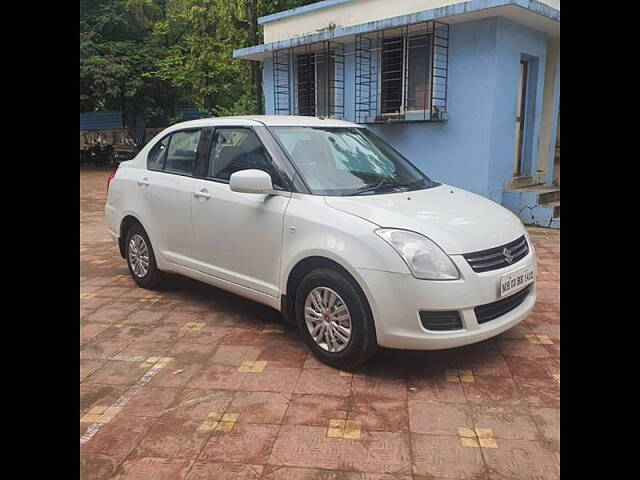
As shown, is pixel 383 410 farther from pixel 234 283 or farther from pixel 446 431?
pixel 234 283

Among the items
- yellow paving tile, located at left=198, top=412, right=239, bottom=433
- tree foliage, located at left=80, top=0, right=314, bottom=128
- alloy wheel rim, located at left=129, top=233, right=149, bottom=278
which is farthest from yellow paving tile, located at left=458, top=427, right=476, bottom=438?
tree foliage, located at left=80, top=0, right=314, bottom=128

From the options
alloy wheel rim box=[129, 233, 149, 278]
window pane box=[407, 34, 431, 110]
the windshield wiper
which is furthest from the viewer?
window pane box=[407, 34, 431, 110]

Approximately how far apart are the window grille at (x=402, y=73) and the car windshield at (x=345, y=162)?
184 inches

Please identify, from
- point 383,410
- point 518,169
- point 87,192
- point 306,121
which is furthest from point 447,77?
point 87,192

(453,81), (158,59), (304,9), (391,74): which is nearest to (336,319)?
(453,81)

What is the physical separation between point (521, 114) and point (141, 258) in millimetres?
7271

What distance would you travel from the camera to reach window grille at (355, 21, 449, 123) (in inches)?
343

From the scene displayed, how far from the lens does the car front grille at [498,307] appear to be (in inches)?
128

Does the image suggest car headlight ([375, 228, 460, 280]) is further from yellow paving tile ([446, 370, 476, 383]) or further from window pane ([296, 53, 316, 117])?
window pane ([296, 53, 316, 117])

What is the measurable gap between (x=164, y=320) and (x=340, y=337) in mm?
1845

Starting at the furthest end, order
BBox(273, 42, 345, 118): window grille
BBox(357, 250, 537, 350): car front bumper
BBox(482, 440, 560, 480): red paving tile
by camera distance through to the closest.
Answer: BBox(273, 42, 345, 118): window grille < BBox(357, 250, 537, 350): car front bumper < BBox(482, 440, 560, 480): red paving tile

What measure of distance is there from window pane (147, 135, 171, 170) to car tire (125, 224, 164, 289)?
2.04 ft

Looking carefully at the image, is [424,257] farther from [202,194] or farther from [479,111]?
[479,111]

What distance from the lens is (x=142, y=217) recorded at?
5055 millimetres
